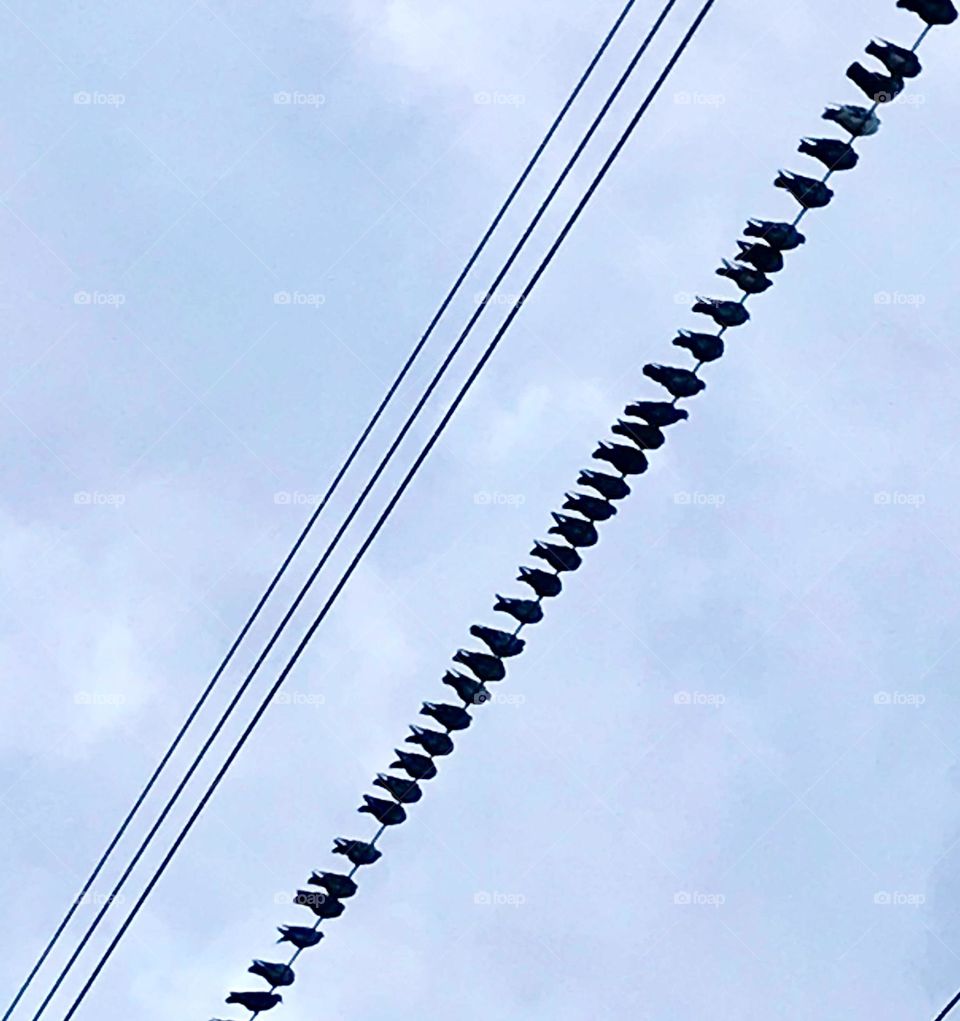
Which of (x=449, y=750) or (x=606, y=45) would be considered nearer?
(x=606, y=45)

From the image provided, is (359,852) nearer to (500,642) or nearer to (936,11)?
(500,642)

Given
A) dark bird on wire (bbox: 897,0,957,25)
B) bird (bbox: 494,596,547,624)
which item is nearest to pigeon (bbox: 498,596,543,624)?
bird (bbox: 494,596,547,624)

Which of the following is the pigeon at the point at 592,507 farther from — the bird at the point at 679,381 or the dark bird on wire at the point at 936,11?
the dark bird on wire at the point at 936,11

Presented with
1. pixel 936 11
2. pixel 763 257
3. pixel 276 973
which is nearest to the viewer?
pixel 936 11

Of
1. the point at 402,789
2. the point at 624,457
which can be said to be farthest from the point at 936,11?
the point at 402,789

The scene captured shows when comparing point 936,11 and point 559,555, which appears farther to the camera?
point 559,555

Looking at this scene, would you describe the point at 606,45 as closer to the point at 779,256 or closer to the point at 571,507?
the point at 779,256

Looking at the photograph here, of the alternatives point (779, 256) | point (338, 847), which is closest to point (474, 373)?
point (779, 256)

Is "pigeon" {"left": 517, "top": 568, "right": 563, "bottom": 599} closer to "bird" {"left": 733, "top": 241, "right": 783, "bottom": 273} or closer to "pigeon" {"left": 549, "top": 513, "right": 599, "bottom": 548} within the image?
"pigeon" {"left": 549, "top": 513, "right": 599, "bottom": 548}
